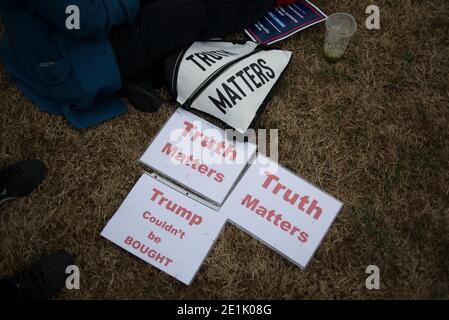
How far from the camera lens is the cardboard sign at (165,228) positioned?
5.23ft

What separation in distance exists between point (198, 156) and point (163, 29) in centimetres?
55

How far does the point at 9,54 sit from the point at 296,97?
1301 millimetres

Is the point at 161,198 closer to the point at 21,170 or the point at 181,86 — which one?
the point at 181,86

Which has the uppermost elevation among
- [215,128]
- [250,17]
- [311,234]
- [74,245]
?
[250,17]

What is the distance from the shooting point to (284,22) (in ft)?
6.31

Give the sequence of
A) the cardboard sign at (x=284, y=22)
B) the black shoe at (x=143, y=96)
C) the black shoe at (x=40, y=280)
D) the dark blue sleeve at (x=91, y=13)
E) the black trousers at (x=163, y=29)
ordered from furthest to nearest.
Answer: the cardboard sign at (x=284, y=22) < the black shoe at (x=143, y=96) < the black trousers at (x=163, y=29) < the black shoe at (x=40, y=280) < the dark blue sleeve at (x=91, y=13)

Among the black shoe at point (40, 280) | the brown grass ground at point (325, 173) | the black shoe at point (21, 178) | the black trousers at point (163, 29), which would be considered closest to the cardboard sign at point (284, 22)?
the brown grass ground at point (325, 173)

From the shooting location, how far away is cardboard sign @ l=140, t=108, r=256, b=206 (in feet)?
5.55

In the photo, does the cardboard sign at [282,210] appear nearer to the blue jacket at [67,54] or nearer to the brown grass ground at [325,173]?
the brown grass ground at [325,173]

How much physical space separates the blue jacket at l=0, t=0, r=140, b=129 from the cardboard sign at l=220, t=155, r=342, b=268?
0.68 metres

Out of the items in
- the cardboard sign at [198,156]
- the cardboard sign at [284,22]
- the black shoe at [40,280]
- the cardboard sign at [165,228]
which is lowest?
the black shoe at [40,280]

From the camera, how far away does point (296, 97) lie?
184 cm

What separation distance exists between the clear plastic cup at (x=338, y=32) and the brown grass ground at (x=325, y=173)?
0.07 metres
